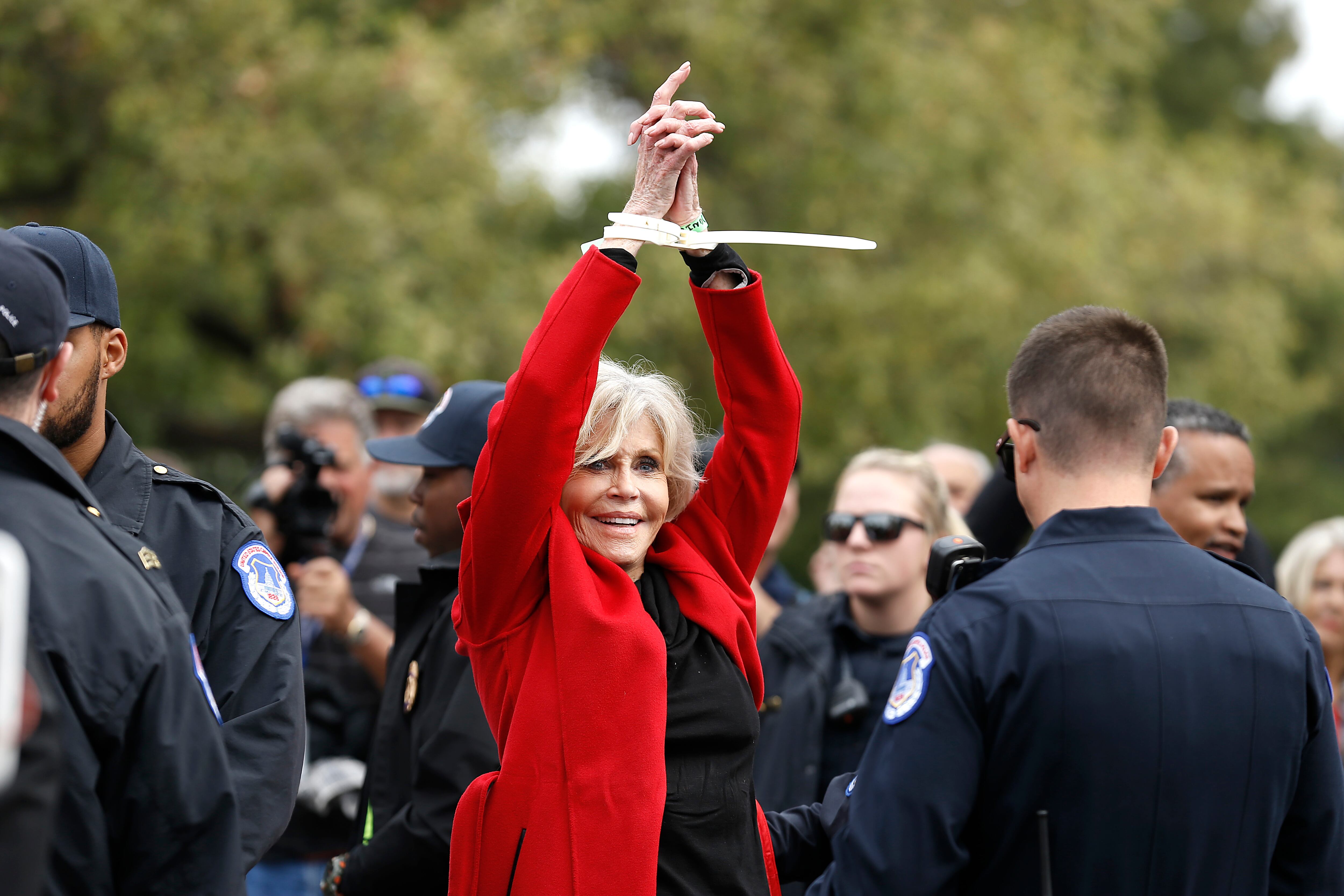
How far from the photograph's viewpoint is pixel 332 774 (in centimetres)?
426

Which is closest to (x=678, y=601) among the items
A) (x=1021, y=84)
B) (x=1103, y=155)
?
(x=1021, y=84)

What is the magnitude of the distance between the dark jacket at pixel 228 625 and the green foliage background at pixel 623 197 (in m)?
2.53

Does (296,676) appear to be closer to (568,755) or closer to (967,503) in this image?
(568,755)

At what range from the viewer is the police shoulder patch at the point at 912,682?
226cm

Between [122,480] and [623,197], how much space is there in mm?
8447

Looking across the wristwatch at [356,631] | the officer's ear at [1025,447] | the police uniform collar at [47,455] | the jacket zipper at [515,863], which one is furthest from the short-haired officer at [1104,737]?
the wristwatch at [356,631]

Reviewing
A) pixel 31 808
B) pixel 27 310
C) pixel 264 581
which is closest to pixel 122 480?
pixel 264 581

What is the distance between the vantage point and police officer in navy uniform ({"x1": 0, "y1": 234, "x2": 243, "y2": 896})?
77.4 inches

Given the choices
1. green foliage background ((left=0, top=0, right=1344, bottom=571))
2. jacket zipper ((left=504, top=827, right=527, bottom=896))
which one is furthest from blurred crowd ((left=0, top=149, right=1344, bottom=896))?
green foliage background ((left=0, top=0, right=1344, bottom=571))

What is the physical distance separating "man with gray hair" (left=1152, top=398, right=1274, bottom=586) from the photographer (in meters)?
2.51

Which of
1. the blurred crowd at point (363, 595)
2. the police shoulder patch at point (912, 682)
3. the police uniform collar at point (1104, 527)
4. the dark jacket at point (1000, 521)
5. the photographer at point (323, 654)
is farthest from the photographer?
the photographer at point (323, 654)

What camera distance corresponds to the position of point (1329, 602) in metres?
4.99

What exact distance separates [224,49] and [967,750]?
750 centimetres

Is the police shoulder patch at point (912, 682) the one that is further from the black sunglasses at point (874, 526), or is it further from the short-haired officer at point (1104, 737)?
the black sunglasses at point (874, 526)
